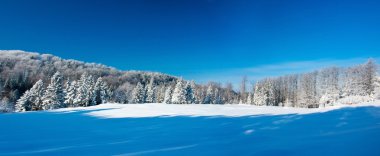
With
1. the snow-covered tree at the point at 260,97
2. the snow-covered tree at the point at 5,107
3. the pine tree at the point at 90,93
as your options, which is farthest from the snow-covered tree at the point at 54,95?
the snow-covered tree at the point at 260,97

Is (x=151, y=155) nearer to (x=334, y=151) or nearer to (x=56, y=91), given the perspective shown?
(x=334, y=151)

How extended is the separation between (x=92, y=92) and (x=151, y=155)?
171ft

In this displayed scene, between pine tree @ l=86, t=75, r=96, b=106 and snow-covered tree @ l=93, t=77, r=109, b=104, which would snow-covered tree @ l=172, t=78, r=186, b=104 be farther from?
pine tree @ l=86, t=75, r=96, b=106

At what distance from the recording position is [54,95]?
4422cm

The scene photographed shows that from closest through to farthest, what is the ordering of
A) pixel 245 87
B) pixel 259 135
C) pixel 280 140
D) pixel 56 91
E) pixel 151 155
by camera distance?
pixel 151 155, pixel 280 140, pixel 259 135, pixel 56 91, pixel 245 87

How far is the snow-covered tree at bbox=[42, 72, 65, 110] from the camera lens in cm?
4397

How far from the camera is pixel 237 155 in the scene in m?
4.64

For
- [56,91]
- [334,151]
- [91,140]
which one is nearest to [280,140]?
[334,151]

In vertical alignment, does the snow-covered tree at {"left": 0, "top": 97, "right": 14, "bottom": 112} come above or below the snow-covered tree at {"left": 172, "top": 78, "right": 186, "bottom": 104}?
below

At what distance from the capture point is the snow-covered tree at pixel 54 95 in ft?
144

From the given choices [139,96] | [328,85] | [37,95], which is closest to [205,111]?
[37,95]

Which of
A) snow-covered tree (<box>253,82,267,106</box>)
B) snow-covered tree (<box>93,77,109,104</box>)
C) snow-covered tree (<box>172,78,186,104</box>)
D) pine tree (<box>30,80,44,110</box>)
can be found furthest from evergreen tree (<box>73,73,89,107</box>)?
snow-covered tree (<box>253,82,267,106</box>)

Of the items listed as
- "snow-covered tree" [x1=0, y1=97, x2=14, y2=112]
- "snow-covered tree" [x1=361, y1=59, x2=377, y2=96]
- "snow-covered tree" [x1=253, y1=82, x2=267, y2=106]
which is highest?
"snow-covered tree" [x1=361, y1=59, x2=377, y2=96]

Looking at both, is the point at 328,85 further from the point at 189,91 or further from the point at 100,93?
the point at 100,93
